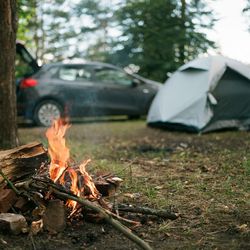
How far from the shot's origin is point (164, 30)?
1422 cm

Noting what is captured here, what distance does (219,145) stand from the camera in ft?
29.5

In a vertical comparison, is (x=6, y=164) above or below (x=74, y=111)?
above

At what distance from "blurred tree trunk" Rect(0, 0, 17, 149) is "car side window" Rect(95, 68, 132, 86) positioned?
7.13m

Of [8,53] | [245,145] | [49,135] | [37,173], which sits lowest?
[245,145]

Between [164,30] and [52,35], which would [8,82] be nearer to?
[164,30]

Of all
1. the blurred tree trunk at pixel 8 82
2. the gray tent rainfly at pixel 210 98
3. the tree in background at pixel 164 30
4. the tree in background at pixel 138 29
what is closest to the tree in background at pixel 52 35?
the tree in background at pixel 138 29

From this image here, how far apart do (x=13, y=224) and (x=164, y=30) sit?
11.1 meters

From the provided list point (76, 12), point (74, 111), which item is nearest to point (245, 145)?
point (74, 111)

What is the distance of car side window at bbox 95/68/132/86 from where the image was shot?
45.8ft

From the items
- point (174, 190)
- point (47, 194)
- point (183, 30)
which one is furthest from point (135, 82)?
point (47, 194)

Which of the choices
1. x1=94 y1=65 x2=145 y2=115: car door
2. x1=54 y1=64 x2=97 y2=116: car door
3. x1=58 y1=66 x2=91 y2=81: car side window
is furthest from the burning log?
x1=94 y1=65 x2=145 y2=115: car door

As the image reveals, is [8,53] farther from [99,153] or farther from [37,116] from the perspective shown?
[37,116]

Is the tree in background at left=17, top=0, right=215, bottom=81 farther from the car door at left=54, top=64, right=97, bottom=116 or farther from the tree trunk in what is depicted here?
the car door at left=54, top=64, right=97, bottom=116

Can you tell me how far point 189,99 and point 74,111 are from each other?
11.8 feet
